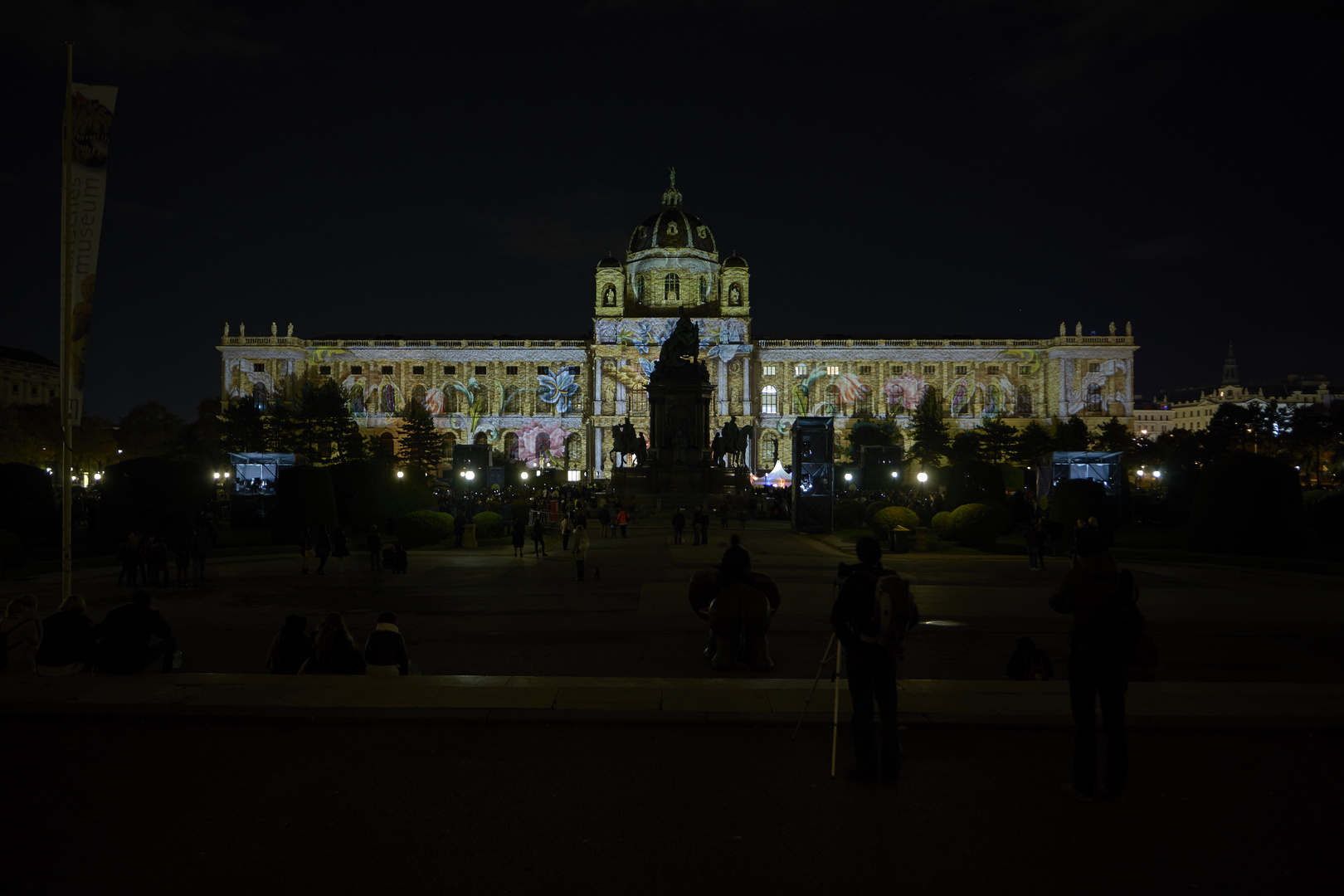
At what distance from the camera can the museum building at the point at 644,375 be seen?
104m

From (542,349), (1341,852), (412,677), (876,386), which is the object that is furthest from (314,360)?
(1341,852)

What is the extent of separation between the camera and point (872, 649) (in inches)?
245

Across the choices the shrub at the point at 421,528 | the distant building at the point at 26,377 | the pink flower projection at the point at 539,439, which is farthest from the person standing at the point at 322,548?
the distant building at the point at 26,377

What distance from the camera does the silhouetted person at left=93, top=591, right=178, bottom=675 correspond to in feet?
29.9

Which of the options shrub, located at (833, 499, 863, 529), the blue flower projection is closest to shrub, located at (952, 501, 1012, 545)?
shrub, located at (833, 499, 863, 529)

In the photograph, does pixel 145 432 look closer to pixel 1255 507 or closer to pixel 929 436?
pixel 929 436

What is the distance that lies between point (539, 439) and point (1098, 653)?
103971 millimetres

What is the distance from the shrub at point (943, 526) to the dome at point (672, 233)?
8653 centimetres

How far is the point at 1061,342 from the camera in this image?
105m

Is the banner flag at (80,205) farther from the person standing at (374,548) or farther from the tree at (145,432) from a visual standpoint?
the tree at (145,432)

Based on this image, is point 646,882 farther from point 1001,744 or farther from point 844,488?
point 844,488

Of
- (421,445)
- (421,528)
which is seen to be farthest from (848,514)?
(421,445)

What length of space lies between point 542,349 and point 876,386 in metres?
43.6

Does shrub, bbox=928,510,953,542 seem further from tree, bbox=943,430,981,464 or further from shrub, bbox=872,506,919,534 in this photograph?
tree, bbox=943,430,981,464
